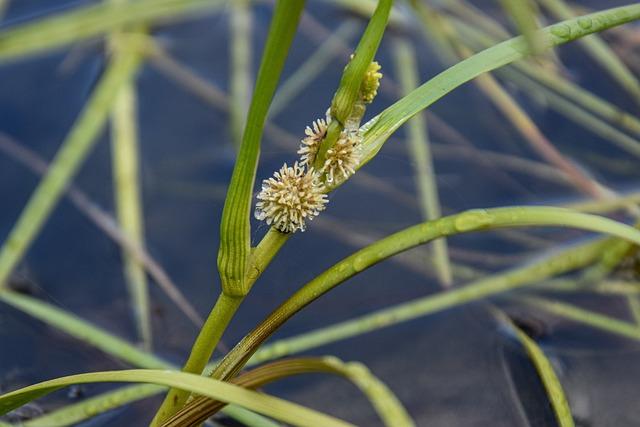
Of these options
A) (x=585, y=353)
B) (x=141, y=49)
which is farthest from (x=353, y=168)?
A: (x=141, y=49)

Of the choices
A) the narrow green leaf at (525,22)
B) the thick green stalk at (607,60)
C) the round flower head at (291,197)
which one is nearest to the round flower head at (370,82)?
the round flower head at (291,197)

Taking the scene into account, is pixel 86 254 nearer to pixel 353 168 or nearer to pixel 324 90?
pixel 324 90

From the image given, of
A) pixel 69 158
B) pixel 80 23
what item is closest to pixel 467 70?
pixel 69 158

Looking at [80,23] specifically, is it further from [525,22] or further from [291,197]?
[525,22]

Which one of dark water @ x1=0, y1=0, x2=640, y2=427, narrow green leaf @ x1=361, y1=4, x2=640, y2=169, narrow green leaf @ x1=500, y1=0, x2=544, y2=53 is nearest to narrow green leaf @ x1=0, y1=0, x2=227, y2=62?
dark water @ x1=0, y1=0, x2=640, y2=427

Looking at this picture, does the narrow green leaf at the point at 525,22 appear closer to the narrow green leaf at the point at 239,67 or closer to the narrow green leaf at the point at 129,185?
the narrow green leaf at the point at 129,185

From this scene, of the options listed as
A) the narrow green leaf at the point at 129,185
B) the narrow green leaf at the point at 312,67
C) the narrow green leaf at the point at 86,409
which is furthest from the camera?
the narrow green leaf at the point at 312,67
